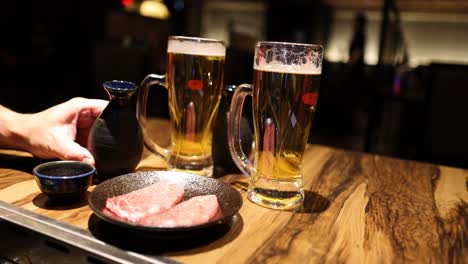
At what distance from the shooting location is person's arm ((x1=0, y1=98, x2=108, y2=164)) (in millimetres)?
865

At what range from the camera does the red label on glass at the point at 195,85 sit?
0.94 m

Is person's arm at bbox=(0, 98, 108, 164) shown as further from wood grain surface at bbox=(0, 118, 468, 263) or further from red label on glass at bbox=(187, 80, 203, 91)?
red label on glass at bbox=(187, 80, 203, 91)

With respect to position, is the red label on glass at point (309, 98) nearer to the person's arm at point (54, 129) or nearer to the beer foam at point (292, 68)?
the beer foam at point (292, 68)

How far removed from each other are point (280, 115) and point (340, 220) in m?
0.24

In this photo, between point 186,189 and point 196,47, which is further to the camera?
point 196,47

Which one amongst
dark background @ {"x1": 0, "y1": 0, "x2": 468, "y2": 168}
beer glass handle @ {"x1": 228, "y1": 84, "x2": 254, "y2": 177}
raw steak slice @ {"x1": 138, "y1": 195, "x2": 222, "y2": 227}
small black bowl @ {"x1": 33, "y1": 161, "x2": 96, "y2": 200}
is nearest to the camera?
raw steak slice @ {"x1": 138, "y1": 195, "x2": 222, "y2": 227}

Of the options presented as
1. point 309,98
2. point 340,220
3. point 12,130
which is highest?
point 309,98

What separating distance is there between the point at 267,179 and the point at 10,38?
237 inches

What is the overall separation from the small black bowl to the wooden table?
0.10 ft

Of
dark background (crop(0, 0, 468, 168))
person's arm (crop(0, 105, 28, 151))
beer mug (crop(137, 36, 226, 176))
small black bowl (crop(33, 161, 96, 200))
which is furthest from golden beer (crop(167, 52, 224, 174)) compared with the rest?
dark background (crop(0, 0, 468, 168))

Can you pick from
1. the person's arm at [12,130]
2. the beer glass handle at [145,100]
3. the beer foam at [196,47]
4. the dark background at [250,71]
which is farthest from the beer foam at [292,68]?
the dark background at [250,71]

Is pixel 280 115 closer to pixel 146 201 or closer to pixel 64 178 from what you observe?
pixel 146 201

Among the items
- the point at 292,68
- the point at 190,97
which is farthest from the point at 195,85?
the point at 292,68

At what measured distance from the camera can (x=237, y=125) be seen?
0.83m
